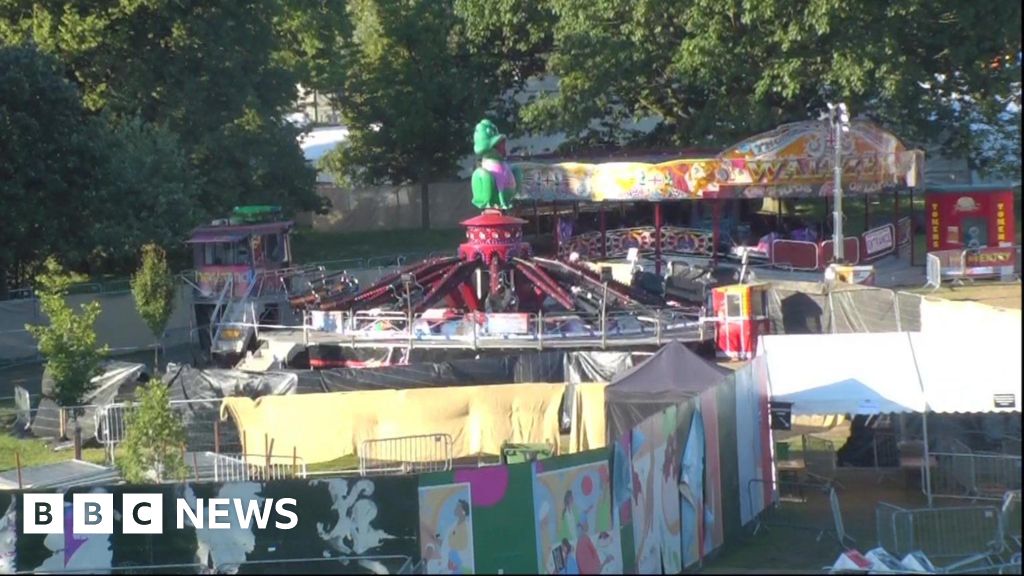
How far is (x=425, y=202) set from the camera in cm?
5538

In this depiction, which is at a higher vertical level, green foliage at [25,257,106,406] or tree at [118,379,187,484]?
green foliage at [25,257,106,406]

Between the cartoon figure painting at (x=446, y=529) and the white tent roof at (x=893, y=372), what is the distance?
731 cm

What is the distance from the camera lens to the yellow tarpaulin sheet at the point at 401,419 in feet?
70.3

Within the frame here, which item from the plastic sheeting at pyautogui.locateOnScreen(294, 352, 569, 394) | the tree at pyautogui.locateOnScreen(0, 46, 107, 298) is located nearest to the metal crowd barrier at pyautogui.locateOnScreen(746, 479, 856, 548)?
the plastic sheeting at pyautogui.locateOnScreen(294, 352, 569, 394)

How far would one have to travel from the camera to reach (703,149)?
4600 cm

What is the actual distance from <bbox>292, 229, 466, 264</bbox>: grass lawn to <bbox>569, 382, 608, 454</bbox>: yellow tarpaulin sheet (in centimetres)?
2736

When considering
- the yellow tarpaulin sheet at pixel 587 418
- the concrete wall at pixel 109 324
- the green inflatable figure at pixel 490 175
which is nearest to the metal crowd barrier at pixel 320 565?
the yellow tarpaulin sheet at pixel 587 418

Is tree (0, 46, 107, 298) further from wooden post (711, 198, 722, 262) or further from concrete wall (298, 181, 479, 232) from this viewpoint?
concrete wall (298, 181, 479, 232)

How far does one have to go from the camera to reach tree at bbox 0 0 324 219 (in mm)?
45469

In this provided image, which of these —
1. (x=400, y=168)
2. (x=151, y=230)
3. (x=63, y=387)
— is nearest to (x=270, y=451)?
(x=63, y=387)

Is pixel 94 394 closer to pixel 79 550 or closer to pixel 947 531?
pixel 79 550

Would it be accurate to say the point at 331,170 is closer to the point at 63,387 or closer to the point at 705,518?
A: the point at 63,387

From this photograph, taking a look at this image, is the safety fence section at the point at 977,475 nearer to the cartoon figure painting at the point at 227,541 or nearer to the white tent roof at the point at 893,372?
the white tent roof at the point at 893,372

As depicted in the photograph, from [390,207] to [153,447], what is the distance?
125ft
